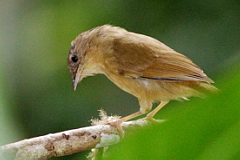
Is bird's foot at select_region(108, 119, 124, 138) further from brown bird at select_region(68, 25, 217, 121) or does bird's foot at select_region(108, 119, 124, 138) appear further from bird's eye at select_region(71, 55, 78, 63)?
bird's eye at select_region(71, 55, 78, 63)

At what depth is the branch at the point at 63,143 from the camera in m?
2.10

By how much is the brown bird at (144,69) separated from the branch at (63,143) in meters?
0.72

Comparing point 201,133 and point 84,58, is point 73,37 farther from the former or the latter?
point 201,133

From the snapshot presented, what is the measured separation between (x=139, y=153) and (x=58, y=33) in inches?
184

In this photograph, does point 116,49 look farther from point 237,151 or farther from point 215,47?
point 237,151

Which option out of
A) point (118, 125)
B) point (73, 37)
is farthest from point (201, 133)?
point (73, 37)

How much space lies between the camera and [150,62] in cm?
363

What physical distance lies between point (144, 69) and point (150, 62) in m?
0.07

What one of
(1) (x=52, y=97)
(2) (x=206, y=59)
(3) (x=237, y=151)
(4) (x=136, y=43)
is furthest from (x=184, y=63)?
(3) (x=237, y=151)

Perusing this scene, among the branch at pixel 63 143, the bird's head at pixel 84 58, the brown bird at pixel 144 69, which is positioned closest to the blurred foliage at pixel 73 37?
the bird's head at pixel 84 58

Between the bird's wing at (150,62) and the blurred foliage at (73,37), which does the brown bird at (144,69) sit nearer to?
the bird's wing at (150,62)

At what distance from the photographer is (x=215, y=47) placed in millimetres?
4898

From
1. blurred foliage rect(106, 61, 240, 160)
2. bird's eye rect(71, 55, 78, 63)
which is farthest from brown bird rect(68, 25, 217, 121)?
blurred foliage rect(106, 61, 240, 160)

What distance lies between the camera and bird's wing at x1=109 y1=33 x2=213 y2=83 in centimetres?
357
